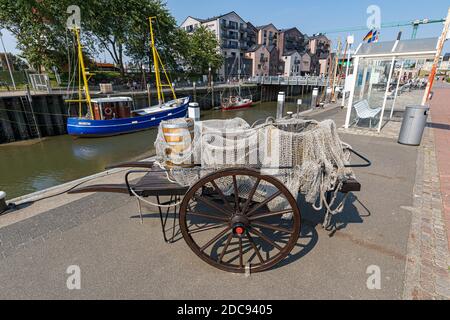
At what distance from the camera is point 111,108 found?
14.7 meters

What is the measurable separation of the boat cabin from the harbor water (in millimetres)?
1403

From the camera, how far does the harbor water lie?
9.14m

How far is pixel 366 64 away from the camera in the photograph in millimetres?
8891

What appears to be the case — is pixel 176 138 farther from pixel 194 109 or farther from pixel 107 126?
pixel 107 126

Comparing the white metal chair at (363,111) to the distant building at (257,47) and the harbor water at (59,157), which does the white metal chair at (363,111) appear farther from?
the distant building at (257,47)

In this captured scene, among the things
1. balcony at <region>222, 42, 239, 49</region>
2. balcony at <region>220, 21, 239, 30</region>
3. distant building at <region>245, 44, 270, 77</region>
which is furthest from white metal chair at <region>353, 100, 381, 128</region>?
balcony at <region>220, 21, 239, 30</region>

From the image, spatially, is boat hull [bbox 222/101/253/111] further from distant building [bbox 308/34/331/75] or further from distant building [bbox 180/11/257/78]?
distant building [bbox 308/34/331/75]

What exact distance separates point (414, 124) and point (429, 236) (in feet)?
16.4

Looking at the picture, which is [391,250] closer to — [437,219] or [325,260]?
Result: [325,260]

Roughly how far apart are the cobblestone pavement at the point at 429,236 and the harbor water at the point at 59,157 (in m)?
7.75

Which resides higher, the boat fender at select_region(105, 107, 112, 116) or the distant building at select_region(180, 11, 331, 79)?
the distant building at select_region(180, 11, 331, 79)

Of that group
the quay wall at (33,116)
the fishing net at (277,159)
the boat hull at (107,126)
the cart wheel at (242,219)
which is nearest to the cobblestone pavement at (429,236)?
the fishing net at (277,159)

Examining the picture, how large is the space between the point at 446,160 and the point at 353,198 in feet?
11.9

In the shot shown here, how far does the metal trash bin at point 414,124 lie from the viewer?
20.6ft
